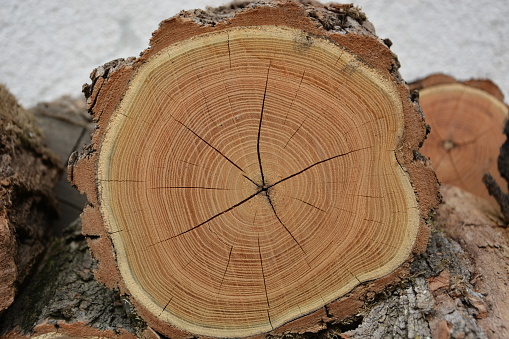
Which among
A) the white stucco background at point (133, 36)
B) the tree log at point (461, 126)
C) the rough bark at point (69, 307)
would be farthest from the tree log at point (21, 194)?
the tree log at point (461, 126)

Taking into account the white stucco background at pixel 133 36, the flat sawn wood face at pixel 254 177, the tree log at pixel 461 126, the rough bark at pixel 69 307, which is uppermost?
the white stucco background at pixel 133 36

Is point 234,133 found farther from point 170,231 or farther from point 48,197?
point 48,197

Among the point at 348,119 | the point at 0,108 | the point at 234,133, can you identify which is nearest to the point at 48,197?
the point at 0,108

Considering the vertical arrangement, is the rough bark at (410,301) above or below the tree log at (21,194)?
below

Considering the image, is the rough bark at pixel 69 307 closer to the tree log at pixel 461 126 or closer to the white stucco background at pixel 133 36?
the white stucco background at pixel 133 36

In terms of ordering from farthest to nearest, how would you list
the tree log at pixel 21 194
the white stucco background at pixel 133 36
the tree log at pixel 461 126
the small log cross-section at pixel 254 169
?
the white stucco background at pixel 133 36
the tree log at pixel 461 126
the tree log at pixel 21 194
the small log cross-section at pixel 254 169

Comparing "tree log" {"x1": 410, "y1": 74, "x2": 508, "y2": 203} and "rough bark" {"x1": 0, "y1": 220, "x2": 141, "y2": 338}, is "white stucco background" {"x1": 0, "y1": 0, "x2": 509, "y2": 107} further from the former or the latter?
"rough bark" {"x1": 0, "y1": 220, "x2": 141, "y2": 338}

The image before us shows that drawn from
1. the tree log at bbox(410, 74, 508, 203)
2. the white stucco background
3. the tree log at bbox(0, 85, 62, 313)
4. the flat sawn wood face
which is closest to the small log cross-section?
the flat sawn wood face
